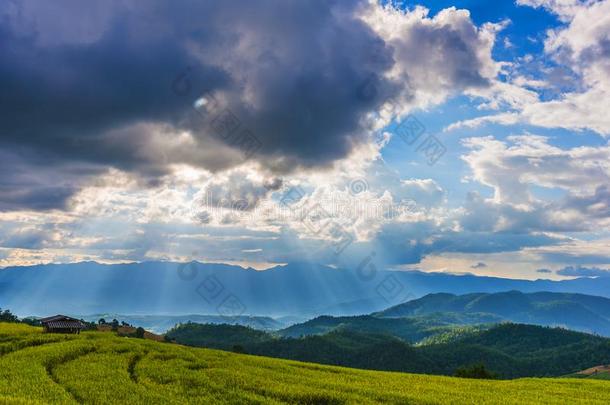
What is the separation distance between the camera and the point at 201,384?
39.9 m

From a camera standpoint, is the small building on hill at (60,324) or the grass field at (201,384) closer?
the grass field at (201,384)

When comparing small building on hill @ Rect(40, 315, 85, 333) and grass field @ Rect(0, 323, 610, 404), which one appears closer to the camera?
grass field @ Rect(0, 323, 610, 404)

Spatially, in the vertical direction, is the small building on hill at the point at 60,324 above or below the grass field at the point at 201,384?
above

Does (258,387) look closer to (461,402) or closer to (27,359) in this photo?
(461,402)

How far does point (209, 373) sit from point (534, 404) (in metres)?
29.5

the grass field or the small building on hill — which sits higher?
the small building on hill

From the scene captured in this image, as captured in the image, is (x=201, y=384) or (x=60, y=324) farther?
(x=60, y=324)

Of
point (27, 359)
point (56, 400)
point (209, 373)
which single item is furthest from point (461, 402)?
point (27, 359)

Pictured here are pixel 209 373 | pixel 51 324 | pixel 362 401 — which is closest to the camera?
pixel 362 401

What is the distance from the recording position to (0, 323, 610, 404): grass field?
3528cm

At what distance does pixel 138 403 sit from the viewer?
32.2 m

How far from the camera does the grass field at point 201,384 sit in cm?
3528

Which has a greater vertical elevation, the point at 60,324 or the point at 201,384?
the point at 60,324

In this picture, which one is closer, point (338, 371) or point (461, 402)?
point (461, 402)
